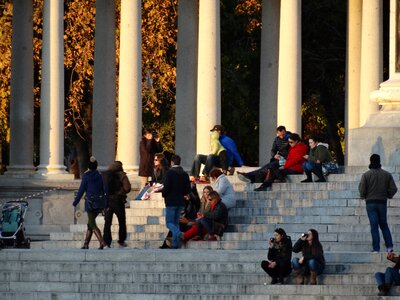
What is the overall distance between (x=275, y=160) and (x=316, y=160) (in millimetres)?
3002

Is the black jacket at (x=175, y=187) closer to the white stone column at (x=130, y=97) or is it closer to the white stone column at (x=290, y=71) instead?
the white stone column at (x=290, y=71)

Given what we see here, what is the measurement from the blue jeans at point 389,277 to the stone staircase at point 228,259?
0.26m

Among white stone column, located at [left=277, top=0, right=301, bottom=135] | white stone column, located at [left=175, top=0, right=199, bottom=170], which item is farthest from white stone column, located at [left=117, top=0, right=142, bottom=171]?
white stone column, located at [left=277, top=0, right=301, bottom=135]

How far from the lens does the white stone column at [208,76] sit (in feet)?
301

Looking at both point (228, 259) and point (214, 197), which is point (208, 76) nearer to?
point (214, 197)

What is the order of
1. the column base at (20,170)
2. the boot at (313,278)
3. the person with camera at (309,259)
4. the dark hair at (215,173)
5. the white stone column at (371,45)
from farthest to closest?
1. the column base at (20,170)
2. the white stone column at (371,45)
3. the dark hair at (215,173)
4. the person with camera at (309,259)
5. the boot at (313,278)

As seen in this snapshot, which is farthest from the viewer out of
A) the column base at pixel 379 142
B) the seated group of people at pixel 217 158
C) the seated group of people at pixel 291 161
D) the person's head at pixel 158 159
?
the seated group of people at pixel 217 158

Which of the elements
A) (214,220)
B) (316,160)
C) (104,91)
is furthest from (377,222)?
(104,91)

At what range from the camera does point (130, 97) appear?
93.4 m

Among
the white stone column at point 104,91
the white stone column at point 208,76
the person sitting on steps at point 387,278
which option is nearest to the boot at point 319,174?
the person sitting on steps at point 387,278

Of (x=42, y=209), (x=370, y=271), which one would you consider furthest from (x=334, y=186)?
(x=42, y=209)

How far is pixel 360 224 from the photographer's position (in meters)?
71.3

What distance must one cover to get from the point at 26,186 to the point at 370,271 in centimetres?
3397

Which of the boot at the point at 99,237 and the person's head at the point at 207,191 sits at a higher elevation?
the person's head at the point at 207,191
